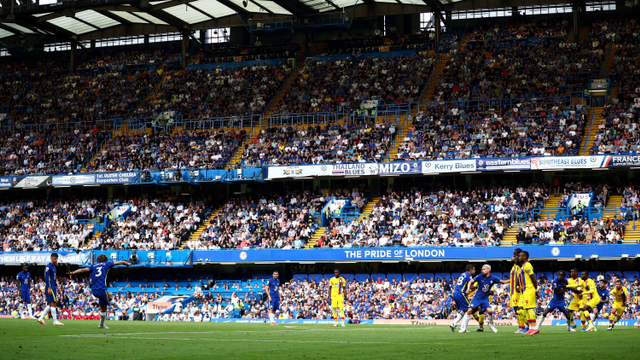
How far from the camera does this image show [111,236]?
50.9 metres

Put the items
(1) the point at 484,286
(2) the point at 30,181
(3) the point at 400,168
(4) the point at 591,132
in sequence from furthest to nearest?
(2) the point at 30,181 < (3) the point at 400,168 < (4) the point at 591,132 < (1) the point at 484,286

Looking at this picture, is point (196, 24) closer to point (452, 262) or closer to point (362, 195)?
point (362, 195)

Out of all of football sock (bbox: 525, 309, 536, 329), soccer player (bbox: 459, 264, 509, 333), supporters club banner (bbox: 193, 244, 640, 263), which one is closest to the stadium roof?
supporters club banner (bbox: 193, 244, 640, 263)

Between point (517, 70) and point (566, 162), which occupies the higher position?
point (517, 70)

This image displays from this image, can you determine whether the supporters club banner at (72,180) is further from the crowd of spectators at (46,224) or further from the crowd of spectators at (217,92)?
the crowd of spectators at (217,92)

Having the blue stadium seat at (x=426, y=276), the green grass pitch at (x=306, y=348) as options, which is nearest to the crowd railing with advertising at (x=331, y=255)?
the blue stadium seat at (x=426, y=276)

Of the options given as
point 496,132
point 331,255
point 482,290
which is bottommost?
point 331,255

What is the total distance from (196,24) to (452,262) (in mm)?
35726

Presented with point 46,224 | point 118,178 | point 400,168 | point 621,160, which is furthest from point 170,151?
point 621,160

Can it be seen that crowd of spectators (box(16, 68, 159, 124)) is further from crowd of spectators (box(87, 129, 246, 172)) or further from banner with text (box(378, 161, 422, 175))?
banner with text (box(378, 161, 422, 175))

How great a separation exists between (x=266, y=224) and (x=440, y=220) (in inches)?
444

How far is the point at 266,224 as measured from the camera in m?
48.1

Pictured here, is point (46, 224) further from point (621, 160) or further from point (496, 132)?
point (621, 160)

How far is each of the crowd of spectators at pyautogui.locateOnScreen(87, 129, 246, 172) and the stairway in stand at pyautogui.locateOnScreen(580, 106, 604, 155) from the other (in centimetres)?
2386
